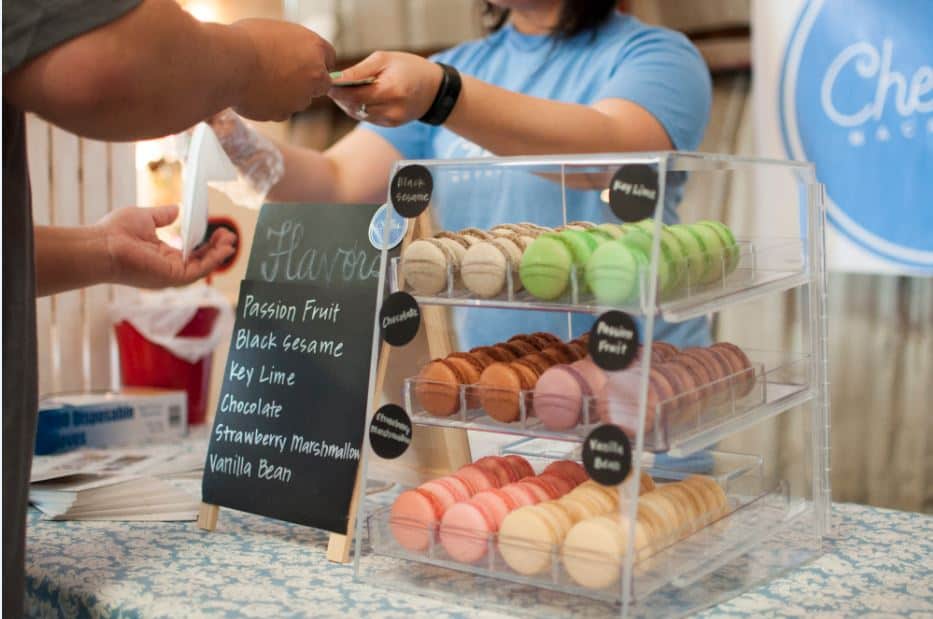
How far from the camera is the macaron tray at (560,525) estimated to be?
3.26 feet

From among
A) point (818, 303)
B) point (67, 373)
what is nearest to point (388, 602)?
point (818, 303)

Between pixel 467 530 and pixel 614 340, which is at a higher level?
pixel 614 340

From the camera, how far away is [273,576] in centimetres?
116

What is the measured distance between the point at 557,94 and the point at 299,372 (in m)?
0.99

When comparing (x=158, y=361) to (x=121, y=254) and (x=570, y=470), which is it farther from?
(x=570, y=470)

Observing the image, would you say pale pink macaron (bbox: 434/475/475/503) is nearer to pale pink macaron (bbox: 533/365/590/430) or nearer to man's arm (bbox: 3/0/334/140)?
pale pink macaron (bbox: 533/365/590/430)

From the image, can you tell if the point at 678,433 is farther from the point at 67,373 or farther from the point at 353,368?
the point at 67,373

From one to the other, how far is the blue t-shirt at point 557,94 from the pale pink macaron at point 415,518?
0.25m

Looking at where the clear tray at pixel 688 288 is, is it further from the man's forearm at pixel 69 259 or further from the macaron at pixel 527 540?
the man's forearm at pixel 69 259

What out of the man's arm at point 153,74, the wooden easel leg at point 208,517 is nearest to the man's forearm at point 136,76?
the man's arm at point 153,74

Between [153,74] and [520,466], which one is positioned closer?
[153,74]

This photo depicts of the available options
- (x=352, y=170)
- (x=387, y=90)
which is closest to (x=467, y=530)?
(x=387, y=90)

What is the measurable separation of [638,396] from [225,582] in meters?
0.52

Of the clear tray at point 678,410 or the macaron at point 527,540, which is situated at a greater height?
the clear tray at point 678,410
